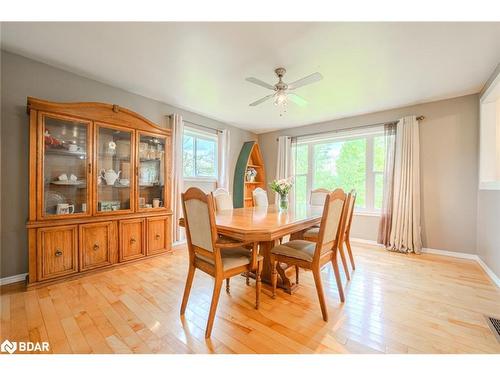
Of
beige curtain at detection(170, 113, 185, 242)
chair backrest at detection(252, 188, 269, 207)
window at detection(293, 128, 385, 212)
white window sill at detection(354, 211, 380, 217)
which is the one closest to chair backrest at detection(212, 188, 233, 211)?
chair backrest at detection(252, 188, 269, 207)

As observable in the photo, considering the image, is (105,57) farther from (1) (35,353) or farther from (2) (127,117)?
(1) (35,353)

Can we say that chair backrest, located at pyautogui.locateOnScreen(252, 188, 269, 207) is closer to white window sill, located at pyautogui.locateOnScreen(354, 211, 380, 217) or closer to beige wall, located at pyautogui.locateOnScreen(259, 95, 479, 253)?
white window sill, located at pyautogui.locateOnScreen(354, 211, 380, 217)

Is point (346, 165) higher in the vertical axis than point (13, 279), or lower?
higher

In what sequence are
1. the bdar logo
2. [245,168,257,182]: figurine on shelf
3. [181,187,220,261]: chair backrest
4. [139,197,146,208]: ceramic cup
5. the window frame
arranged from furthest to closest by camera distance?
[245,168,257,182]: figurine on shelf
the window frame
[139,197,146,208]: ceramic cup
[181,187,220,261]: chair backrest
the bdar logo

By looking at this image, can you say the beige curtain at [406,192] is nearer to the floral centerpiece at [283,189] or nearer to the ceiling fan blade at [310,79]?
the floral centerpiece at [283,189]

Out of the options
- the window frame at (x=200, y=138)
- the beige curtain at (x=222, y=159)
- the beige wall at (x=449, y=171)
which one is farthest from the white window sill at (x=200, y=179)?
the beige wall at (x=449, y=171)

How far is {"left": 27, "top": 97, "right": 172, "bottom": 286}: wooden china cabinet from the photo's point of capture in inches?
85.2

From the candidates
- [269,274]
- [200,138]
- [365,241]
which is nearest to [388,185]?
[365,241]

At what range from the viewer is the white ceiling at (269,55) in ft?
5.93

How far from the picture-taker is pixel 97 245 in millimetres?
2520

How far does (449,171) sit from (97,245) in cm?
487

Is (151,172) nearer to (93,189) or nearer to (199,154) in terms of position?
(93,189)

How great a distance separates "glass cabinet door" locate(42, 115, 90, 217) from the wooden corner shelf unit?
8.94 feet
